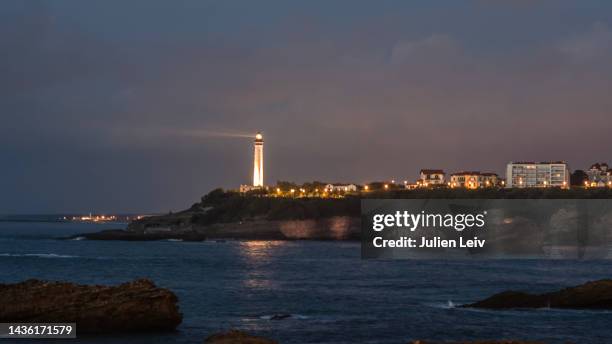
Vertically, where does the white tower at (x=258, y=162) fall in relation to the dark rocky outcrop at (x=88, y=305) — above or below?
above

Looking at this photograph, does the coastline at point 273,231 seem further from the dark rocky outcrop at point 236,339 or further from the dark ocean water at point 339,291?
the dark rocky outcrop at point 236,339

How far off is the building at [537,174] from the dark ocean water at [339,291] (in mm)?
107803

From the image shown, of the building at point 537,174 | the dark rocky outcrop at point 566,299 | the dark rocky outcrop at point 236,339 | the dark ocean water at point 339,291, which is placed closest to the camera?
the dark rocky outcrop at point 236,339

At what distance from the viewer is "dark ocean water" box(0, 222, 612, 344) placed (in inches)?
1351

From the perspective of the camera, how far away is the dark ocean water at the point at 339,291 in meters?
34.3

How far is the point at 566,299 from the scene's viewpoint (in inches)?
1624

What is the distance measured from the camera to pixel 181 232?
152 m

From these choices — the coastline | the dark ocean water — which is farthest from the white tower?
the dark ocean water

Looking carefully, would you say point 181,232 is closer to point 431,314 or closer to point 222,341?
→ point 431,314

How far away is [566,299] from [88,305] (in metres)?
22.8

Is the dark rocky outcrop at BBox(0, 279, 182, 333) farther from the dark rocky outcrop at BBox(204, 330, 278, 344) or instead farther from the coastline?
the coastline

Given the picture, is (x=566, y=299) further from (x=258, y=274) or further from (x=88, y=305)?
(x=258, y=274)

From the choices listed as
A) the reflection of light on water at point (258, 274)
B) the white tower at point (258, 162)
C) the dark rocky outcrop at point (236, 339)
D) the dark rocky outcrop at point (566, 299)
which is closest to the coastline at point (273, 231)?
the white tower at point (258, 162)

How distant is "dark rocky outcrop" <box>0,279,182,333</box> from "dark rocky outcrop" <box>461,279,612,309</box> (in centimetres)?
1728
